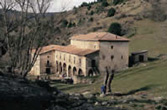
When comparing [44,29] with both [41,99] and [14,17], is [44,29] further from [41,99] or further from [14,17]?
[41,99]

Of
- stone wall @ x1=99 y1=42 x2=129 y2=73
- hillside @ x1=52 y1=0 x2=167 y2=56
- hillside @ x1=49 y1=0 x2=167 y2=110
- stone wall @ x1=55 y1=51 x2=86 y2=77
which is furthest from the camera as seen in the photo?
hillside @ x1=52 y1=0 x2=167 y2=56

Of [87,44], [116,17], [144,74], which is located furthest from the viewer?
[116,17]

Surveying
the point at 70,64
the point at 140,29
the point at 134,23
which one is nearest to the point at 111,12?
the point at 134,23

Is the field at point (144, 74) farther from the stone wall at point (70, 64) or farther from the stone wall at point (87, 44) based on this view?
the stone wall at point (87, 44)

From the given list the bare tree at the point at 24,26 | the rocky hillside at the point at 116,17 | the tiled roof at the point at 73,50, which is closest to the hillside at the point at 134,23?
the rocky hillside at the point at 116,17

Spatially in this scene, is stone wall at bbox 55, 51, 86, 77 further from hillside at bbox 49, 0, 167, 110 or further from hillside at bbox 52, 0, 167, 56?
hillside at bbox 49, 0, 167, 110

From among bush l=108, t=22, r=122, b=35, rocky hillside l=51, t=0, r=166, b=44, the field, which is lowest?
the field

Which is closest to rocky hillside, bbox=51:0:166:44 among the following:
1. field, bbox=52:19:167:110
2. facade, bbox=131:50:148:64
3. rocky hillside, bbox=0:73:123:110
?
field, bbox=52:19:167:110

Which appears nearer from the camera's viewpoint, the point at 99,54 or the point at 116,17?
the point at 99,54

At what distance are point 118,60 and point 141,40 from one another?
16567 millimetres

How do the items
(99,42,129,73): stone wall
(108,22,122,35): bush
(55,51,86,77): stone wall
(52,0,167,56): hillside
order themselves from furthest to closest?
(108,22,122,35): bush → (52,0,167,56): hillside → (55,51,86,77): stone wall → (99,42,129,73): stone wall

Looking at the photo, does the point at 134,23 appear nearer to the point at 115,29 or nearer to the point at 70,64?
the point at 115,29

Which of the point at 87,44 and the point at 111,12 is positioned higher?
the point at 111,12

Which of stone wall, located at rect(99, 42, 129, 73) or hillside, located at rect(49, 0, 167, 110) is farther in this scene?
stone wall, located at rect(99, 42, 129, 73)
